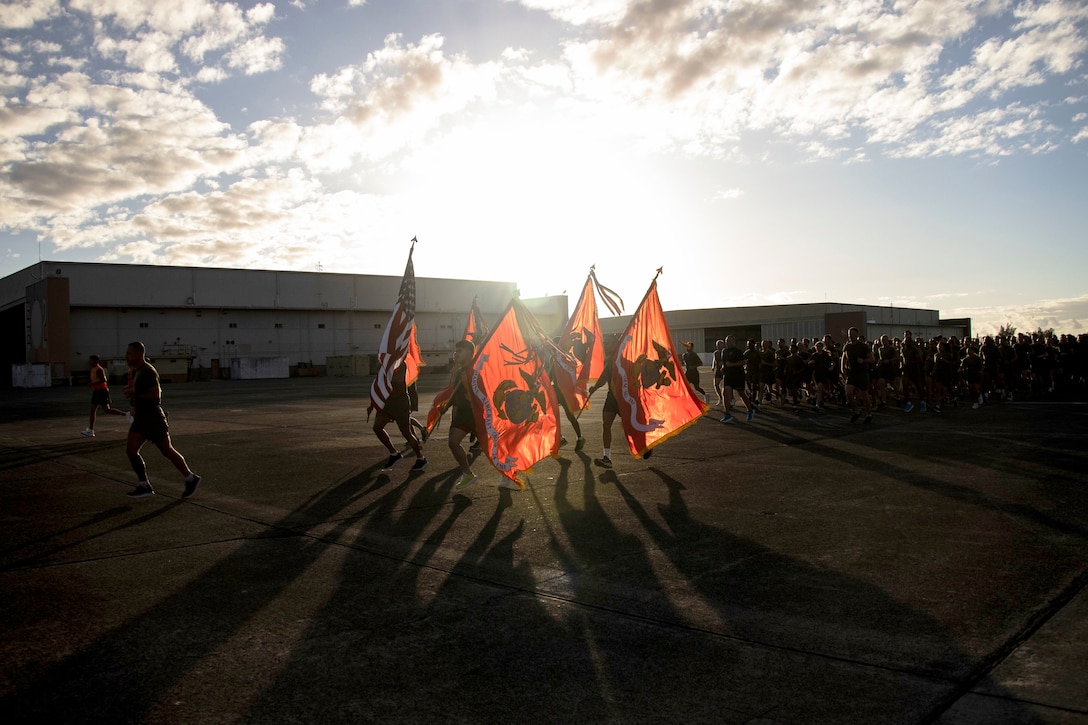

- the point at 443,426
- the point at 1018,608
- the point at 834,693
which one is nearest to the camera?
the point at 834,693

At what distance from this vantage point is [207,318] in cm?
5588

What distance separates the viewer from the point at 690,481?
8.91 metres

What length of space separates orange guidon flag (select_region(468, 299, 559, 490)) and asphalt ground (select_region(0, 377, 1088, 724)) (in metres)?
0.47

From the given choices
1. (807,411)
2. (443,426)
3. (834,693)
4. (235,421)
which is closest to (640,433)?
(834,693)

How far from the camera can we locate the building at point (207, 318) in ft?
162

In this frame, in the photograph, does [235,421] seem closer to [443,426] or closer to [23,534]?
[443,426]

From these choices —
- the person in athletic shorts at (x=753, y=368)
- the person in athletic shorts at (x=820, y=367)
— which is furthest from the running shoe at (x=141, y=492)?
the person in athletic shorts at (x=820, y=367)

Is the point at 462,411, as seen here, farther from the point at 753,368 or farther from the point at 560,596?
the point at 753,368

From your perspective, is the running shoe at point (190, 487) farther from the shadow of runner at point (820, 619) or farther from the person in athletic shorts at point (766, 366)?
the person in athletic shorts at point (766, 366)

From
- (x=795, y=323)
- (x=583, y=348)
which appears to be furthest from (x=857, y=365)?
(x=795, y=323)

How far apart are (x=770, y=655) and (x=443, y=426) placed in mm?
13592

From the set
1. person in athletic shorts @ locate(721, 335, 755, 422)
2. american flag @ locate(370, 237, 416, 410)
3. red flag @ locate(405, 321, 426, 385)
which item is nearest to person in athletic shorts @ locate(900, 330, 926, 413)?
person in athletic shorts @ locate(721, 335, 755, 422)

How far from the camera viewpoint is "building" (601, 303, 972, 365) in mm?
62156

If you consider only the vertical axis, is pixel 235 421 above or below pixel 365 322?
below
